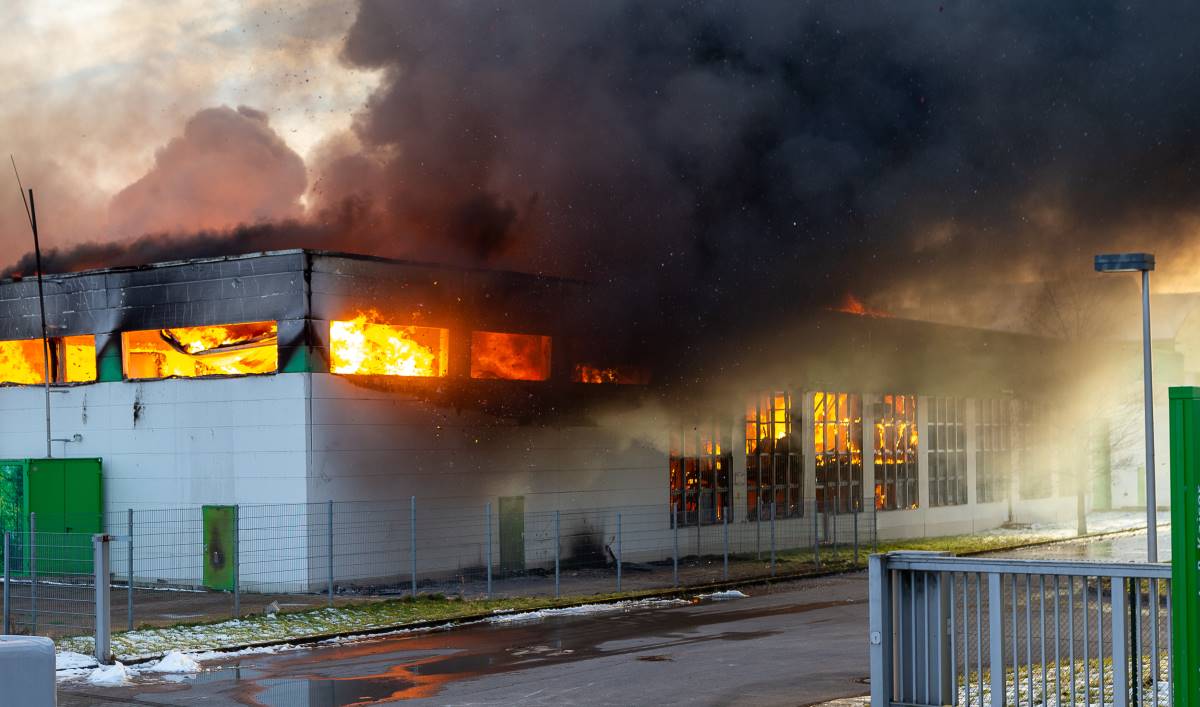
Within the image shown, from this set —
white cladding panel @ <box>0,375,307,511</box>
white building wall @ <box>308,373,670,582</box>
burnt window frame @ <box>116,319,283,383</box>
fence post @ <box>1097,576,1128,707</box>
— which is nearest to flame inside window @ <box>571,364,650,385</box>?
white building wall @ <box>308,373,670,582</box>

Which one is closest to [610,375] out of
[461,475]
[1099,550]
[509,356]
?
[509,356]

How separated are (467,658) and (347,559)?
26.6 feet

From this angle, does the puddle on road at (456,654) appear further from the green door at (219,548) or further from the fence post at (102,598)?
the green door at (219,548)

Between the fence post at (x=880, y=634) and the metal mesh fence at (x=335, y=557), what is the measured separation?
11110 mm

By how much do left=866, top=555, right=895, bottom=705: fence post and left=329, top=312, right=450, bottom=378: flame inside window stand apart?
14782mm

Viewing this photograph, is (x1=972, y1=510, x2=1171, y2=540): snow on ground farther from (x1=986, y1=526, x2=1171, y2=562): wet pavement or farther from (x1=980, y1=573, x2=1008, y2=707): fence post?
(x1=980, y1=573, x2=1008, y2=707): fence post

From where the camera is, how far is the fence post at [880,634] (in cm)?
958

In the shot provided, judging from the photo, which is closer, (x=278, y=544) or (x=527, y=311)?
(x=278, y=544)

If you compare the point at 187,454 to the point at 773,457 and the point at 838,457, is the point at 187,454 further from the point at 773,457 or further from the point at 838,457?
the point at 838,457

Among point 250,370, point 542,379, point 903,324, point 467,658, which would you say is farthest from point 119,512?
point 903,324

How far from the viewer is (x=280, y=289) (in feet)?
75.5

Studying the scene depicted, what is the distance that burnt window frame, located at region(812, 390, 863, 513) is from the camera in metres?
33.7

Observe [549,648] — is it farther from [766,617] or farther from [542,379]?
[542,379]

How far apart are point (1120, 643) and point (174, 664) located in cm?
970
